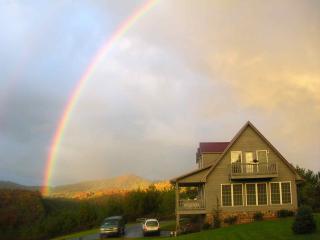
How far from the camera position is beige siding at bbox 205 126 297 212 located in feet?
144

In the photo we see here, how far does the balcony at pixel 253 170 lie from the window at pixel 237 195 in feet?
4.55

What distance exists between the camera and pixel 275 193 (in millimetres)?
44531

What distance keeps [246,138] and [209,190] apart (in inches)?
251

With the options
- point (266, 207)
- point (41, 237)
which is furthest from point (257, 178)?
point (41, 237)

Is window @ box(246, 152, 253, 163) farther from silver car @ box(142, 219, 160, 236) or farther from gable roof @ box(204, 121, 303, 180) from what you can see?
silver car @ box(142, 219, 160, 236)

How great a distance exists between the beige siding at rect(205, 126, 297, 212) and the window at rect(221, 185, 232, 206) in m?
0.41

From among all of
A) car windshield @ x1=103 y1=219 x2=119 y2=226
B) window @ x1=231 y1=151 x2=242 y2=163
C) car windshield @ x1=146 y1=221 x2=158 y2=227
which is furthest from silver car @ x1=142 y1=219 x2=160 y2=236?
window @ x1=231 y1=151 x2=242 y2=163

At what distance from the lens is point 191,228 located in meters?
42.7

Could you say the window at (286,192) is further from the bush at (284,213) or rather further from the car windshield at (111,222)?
the car windshield at (111,222)

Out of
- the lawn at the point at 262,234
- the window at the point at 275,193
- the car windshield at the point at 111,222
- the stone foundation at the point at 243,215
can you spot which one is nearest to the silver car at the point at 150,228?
the car windshield at the point at 111,222

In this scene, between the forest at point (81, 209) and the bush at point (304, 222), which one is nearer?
the bush at point (304, 222)

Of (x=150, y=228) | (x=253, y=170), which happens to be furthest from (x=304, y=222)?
(x=150, y=228)

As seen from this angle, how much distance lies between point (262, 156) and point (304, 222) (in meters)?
17.2

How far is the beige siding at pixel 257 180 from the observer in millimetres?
43938
